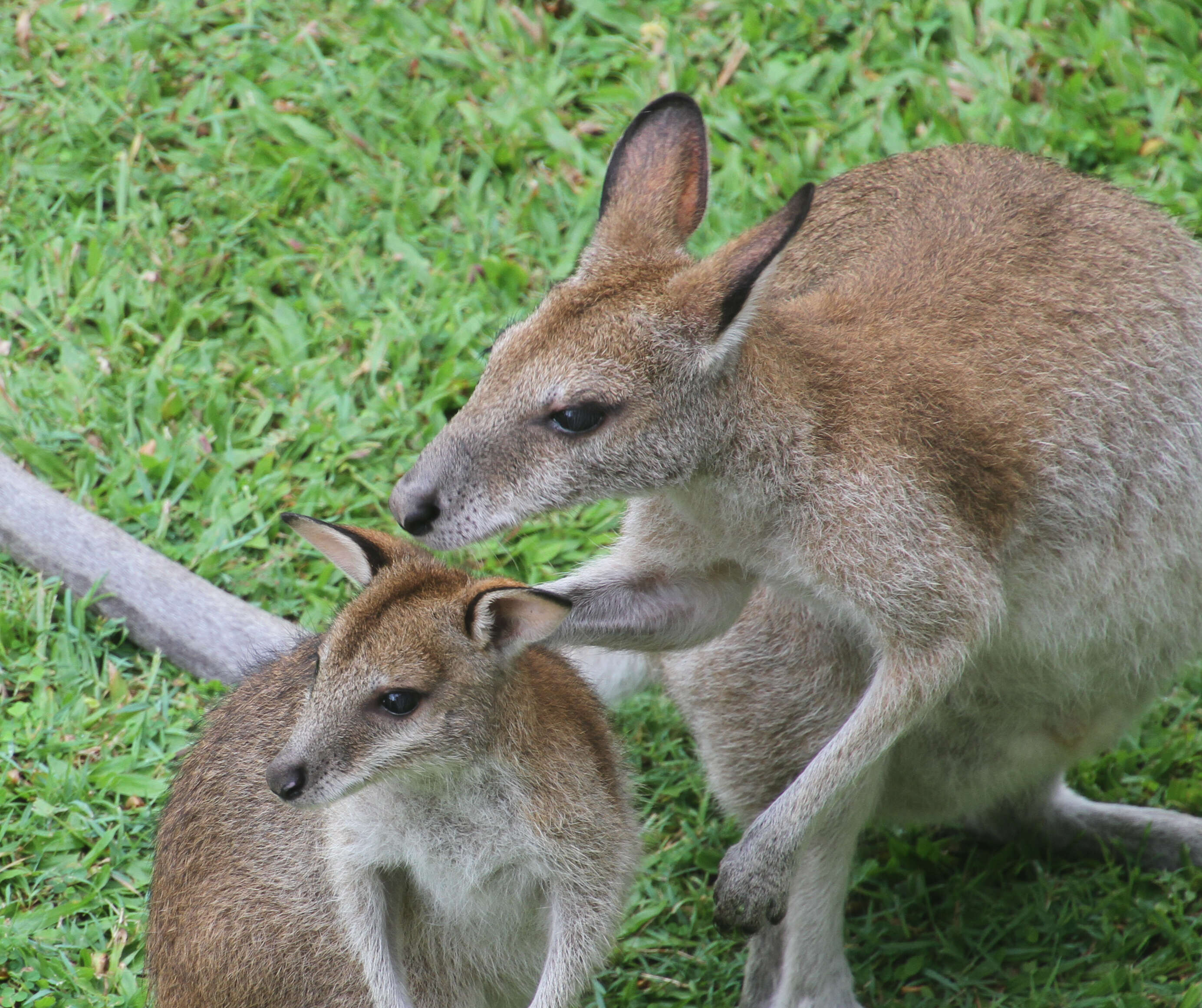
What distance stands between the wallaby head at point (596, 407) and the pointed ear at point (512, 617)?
18 centimetres

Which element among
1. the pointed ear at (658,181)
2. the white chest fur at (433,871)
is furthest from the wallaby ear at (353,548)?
the pointed ear at (658,181)

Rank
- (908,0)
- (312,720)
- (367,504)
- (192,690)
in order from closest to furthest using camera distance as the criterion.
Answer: (312,720) < (192,690) < (367,504) < (908,0)

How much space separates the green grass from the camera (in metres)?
4.64

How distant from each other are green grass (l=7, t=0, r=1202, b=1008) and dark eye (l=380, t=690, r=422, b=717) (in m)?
1.46

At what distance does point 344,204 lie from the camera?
251 inches

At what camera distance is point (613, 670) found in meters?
4.84

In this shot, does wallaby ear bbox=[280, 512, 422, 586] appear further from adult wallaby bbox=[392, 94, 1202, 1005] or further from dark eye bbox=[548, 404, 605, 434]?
dark eye bbox=[548, 404, 605, 434]

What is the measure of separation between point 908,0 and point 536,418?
391 cm

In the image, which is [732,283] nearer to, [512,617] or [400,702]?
[512,617]

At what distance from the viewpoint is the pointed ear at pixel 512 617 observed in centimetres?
344

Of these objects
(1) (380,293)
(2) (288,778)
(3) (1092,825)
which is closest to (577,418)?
(2) (288,778)

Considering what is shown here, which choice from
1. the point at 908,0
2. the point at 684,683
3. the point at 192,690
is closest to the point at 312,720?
the point at 684,683

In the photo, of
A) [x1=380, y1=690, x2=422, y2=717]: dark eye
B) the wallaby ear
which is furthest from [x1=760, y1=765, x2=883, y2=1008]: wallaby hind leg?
the wallaby ear

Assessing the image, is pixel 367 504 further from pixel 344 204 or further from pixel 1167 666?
pixel 1167 666
